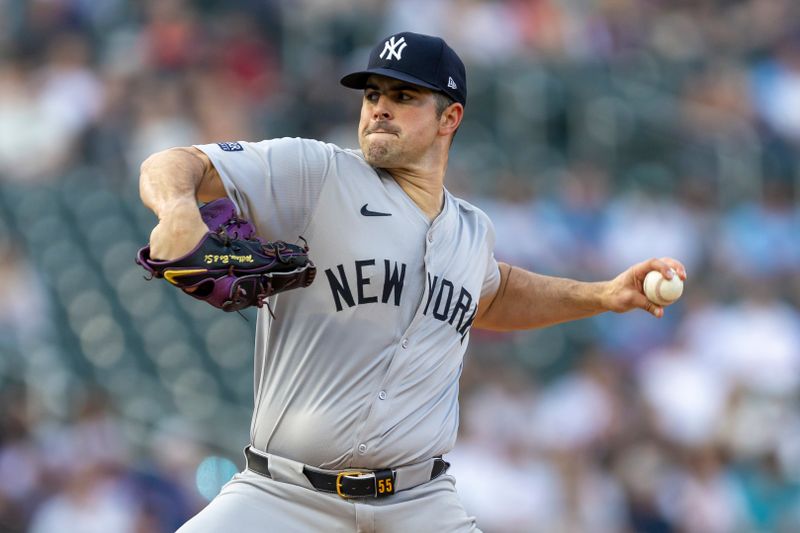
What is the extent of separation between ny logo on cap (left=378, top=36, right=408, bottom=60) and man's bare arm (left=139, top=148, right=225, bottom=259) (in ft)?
2.42

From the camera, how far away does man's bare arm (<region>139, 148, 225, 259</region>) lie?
10.6 ft

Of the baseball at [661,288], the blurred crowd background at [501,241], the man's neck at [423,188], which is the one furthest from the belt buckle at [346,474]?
the blurred crowd background at [501,241]

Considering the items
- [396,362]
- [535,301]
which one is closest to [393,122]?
[396,362]

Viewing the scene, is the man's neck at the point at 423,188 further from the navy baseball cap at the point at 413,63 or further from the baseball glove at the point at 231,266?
the baseball glove at the point at 231,266

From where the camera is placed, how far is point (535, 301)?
4684 mm

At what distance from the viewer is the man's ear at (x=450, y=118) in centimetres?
434

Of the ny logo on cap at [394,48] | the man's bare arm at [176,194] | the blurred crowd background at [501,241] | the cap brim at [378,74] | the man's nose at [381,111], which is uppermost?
the ny logo on cap at [394,48]

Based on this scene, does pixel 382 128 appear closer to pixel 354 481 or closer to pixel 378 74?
pixel 378 74

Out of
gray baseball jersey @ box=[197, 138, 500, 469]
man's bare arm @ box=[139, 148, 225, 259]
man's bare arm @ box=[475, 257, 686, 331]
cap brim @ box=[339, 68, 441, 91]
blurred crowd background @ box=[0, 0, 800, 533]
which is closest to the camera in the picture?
man's bare arm @ box=[139, 148, 225, 259]

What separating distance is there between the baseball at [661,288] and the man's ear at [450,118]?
0.80 meters

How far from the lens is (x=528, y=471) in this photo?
799 centimetres

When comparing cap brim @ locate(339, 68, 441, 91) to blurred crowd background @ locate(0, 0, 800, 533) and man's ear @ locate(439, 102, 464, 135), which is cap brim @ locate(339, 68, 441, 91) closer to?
man's ear @ locate(439, 102, 464, 135)

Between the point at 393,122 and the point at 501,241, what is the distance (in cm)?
512

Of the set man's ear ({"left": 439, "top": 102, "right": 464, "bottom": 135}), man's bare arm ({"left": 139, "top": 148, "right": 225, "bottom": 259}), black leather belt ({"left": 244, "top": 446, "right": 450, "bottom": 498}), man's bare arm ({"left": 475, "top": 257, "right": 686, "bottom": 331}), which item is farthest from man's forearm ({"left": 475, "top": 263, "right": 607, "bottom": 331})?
man's bare arm ({"left": 139, "top": 148, "right": 225, "bottom": 259})
